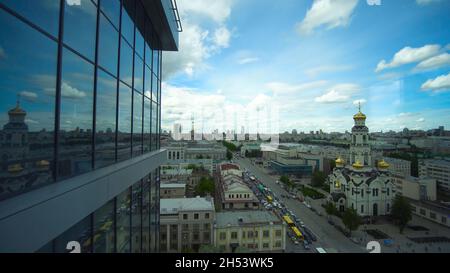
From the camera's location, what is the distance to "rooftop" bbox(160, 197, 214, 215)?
34.8 feet

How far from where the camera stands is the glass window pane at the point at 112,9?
2254 mm

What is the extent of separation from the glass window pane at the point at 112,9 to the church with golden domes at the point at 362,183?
678 inches

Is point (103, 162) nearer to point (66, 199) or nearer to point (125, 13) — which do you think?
point (66, 199)

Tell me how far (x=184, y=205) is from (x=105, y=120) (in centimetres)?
926

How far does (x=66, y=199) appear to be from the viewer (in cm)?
147

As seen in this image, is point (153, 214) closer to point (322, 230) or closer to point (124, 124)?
point (124, 124)

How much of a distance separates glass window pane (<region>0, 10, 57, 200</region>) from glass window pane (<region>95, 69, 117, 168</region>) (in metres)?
0.63

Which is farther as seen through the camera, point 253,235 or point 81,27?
point 253,235

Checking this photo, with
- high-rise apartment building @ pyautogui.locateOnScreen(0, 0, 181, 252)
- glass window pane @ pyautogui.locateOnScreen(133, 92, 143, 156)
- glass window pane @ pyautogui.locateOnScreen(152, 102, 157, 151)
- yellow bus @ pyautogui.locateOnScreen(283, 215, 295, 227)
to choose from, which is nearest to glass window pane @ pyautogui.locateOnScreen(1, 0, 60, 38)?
high-rise apartment building @ pyautogui.locateOnScreen(0, 0, 181, 252)

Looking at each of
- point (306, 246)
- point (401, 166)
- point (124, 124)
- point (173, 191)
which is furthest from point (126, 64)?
point (401, 166)

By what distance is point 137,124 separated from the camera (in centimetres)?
339
